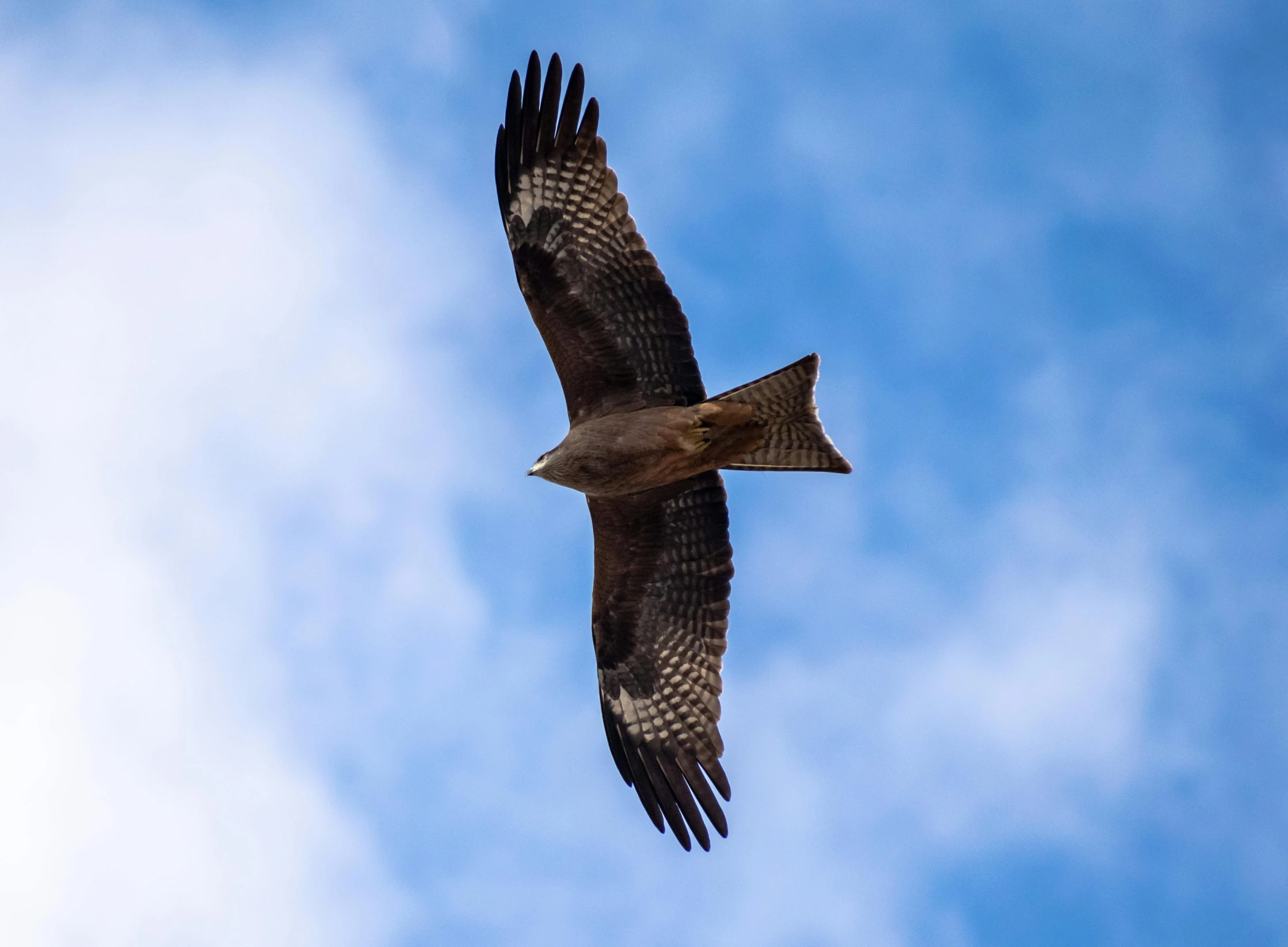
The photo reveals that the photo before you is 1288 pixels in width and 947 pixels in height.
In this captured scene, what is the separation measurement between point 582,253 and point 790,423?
1.71m

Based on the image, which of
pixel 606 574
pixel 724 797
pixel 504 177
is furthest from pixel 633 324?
pixel 724 797

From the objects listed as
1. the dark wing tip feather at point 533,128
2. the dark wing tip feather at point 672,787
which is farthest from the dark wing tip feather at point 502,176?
the dark wing tip feather at point 672,787

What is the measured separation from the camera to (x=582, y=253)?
9.24m

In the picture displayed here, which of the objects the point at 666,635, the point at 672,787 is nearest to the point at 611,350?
the point at 666,635

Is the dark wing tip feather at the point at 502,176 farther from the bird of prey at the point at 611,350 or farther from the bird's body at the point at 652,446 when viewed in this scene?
the bird's body at the point at 652,446

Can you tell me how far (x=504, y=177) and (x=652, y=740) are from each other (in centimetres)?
405

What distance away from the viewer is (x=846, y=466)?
9.17 meters

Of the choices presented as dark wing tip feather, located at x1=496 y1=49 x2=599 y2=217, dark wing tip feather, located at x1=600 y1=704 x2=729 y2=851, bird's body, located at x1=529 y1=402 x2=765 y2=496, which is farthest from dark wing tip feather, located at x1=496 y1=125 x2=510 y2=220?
dark wing tip feather, located at x1=600 y1=704 x2=729 y2=851

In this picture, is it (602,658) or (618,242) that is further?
(602,658)

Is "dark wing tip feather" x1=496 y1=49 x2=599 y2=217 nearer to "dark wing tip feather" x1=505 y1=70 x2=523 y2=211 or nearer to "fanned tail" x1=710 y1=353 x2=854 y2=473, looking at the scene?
"dark wing tip feather" x1=505 y1=70 x2=523 y2=211

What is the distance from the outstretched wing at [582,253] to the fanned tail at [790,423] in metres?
0.44

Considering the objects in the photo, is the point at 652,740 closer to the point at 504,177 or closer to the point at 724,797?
the point at 724,797

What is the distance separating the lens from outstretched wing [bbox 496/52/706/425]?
9188 mm

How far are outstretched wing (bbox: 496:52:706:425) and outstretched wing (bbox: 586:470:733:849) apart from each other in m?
0.98
